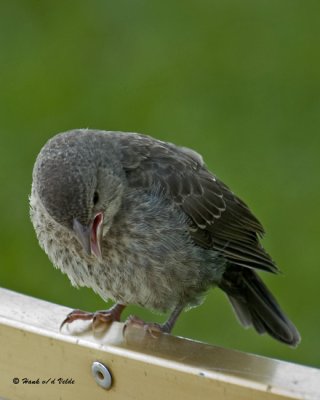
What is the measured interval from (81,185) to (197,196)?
0.85 m

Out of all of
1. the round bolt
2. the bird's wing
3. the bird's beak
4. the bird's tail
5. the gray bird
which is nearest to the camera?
the round bolt

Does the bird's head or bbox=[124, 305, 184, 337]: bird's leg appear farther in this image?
the bird's head

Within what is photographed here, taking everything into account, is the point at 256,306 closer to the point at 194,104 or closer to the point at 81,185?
the point at 81,185

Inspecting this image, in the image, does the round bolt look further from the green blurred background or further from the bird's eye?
the green blurred background

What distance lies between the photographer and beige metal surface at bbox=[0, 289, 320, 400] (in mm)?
3748

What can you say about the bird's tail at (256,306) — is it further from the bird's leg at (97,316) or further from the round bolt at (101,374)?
the round bolt at (101,374)

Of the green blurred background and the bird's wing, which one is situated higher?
the bird's wing

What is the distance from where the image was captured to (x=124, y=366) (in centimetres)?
396

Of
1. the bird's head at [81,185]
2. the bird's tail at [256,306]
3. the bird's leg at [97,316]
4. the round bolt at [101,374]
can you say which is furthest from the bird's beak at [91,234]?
the bird's tail at [256,306]

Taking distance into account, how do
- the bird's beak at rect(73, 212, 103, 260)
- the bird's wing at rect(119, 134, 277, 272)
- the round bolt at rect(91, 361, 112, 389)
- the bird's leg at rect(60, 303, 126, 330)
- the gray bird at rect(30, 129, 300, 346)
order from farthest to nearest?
1. the bird's wing at rect(119, 134, 277, 272)
2. the gray bird at rect(30, 129, 300, 346)
3. the bird's beak at rect(73, 212, 103, 260)
4. the bird's leg at rect(60, 303, 126, 330)
5. the round bolt at rect(91, 361, 112, 389)

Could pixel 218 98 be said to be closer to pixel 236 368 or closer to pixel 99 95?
pixel 99 95

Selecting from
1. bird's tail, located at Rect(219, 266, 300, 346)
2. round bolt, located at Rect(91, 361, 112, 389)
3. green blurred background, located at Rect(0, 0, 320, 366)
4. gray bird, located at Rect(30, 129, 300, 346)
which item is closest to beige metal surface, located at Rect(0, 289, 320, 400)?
round bolt, located at Rect(91, 361, 112, 389)

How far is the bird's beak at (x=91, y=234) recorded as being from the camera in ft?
15.6

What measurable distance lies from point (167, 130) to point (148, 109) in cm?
27
